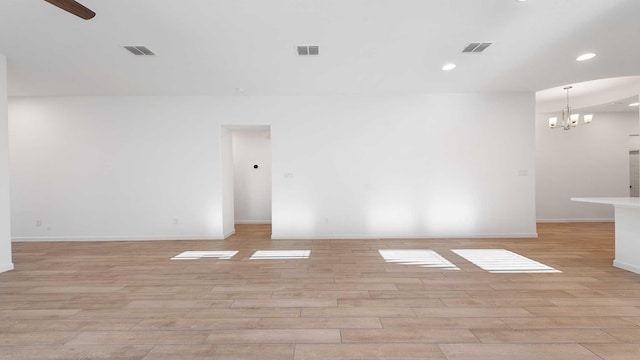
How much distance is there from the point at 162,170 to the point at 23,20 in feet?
11.5

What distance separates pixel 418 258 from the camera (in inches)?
185

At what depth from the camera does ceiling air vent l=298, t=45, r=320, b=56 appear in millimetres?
4238

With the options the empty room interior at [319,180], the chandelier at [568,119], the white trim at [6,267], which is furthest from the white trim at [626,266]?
the white trim at [6,267]

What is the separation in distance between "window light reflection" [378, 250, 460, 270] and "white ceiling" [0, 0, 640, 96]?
310 cm

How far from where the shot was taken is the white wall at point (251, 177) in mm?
9172

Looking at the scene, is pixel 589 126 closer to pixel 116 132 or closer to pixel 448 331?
pixel 448 331

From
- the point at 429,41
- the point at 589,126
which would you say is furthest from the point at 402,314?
the point at 589,126

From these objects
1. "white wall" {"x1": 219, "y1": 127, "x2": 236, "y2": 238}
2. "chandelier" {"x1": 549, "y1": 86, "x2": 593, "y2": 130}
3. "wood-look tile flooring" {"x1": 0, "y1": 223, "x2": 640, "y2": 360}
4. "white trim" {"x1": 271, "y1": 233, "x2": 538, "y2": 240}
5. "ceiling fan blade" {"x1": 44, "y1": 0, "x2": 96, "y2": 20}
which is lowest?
"white trim" {"x1": 271, "y1": 233, "x2": 538, "y2": 240}

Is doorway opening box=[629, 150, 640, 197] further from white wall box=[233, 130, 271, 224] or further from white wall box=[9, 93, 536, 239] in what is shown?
white wall box=[233, 130, 271, 224]

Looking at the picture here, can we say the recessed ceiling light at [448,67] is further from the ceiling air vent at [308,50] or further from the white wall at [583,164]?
the white wall at [583,164]

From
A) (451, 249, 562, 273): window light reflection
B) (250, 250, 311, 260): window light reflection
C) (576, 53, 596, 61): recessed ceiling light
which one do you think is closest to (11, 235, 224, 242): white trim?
(250, 250, 311, 260): window light reflection

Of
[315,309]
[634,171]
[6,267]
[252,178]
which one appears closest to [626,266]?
[315,309]

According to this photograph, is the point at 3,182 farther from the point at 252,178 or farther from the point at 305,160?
the point at 252,178

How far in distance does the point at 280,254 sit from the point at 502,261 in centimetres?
346
